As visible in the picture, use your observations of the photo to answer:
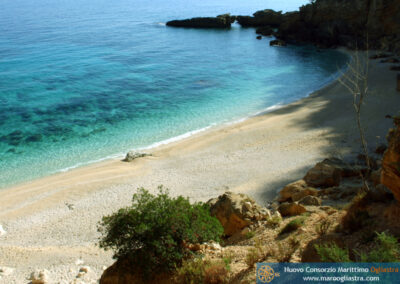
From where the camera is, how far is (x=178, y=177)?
18406mm

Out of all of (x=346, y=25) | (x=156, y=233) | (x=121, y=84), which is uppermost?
(x=346, y=25)

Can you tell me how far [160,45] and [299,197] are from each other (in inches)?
1724

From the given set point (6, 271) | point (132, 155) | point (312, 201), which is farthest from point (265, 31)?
point (6, 271)

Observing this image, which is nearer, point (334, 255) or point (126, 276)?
point (334, 255)

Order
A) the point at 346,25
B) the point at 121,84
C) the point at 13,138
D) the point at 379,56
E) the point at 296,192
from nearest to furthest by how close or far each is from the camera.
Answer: the point at 296,192, the point at 13,138, the point at 121,84, the point at 379,56, the point at 346,25

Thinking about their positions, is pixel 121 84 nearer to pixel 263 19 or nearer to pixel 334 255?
pixel 334 255

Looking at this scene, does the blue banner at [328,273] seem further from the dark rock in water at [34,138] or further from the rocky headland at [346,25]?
the rocky headland at [346,25]

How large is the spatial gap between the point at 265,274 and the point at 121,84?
30707 mm

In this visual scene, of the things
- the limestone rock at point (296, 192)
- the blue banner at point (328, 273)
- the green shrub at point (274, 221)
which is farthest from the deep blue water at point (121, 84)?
the blue banner at point (328, 273)

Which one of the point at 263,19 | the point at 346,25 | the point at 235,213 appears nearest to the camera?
the point at 235,213

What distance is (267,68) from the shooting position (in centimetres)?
4122

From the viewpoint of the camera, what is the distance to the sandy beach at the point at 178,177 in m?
12.9

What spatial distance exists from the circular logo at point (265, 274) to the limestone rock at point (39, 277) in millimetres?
6850

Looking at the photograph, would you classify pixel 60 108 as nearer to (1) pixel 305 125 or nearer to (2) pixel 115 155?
(2) pixel 115 155
